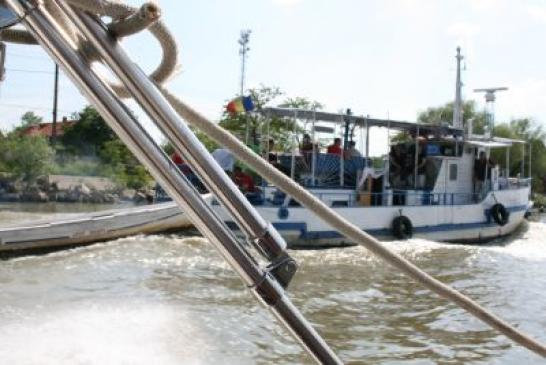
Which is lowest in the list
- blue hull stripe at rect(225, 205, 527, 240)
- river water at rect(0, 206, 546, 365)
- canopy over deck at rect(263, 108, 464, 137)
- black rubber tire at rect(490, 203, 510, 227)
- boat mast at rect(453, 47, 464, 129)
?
river water at rect(0, 206, 546, 365)

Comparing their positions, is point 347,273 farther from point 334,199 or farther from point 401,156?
point 401,156

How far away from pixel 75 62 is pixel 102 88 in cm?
7

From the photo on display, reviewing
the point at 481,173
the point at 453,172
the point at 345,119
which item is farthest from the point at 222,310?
the point at 481,173

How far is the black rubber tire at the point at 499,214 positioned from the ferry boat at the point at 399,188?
0.03m

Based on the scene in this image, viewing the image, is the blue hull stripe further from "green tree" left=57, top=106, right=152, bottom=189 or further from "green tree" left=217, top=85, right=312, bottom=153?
"green tree" left=57, top=106, right=152, bottom=189

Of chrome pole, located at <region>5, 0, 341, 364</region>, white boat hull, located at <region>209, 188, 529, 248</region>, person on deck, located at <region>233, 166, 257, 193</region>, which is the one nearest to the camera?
chrome pole, located at <region>5, 0, 341, 364</region>

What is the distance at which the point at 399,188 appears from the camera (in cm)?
1673

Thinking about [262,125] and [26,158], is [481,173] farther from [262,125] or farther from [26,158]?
[26,158]

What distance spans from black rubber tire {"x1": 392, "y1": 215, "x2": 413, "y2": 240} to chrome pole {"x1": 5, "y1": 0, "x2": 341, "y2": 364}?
45.5ft

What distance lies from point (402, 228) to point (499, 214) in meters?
4.23

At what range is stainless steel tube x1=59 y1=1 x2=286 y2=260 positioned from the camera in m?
1.19

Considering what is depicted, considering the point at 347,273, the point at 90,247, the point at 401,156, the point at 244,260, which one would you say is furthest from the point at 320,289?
the point at 401,156

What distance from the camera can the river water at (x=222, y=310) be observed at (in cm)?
579

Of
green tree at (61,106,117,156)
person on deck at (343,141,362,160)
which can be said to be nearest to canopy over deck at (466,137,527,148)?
person on deck at (343,141,362,160)
